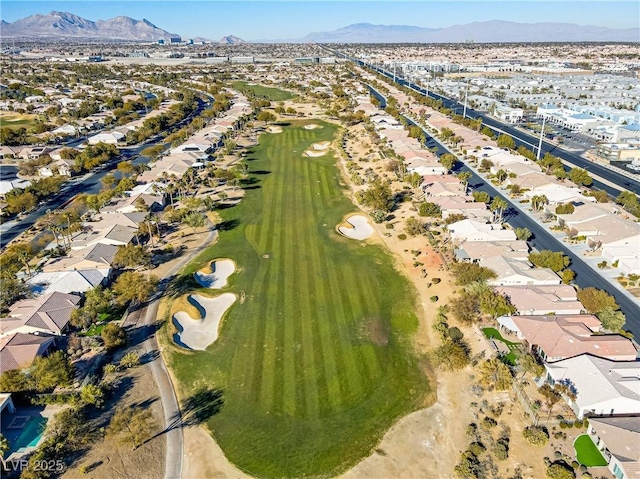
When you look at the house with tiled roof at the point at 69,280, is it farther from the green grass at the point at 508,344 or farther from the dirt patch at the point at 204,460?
the green grass at the point at 508,344

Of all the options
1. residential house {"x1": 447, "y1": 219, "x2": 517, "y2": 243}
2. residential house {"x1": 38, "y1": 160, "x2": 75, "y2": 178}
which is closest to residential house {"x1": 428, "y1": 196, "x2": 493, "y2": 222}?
residential house {"x1": 447, "y1": 219, "x2": 517, "y2": 243}

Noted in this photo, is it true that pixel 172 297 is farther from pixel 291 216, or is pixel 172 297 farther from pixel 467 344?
pixel 467 344

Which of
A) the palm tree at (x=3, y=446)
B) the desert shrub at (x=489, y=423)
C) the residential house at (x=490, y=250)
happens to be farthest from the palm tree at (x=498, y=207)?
the palm tree at (x=3, y=446)

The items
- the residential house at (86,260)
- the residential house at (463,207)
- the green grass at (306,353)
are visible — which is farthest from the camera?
the residential house at (463,207)

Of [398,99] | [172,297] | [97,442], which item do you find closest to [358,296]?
[172,297]

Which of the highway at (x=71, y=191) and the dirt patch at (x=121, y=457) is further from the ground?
the highway at (x=71, y=191)

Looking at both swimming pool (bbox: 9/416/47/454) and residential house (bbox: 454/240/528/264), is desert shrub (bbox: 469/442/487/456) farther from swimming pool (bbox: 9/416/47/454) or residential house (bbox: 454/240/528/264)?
swimming pool (bbox: 9/416/47/454)

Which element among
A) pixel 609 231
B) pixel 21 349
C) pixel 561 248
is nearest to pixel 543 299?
pixel 561 248
